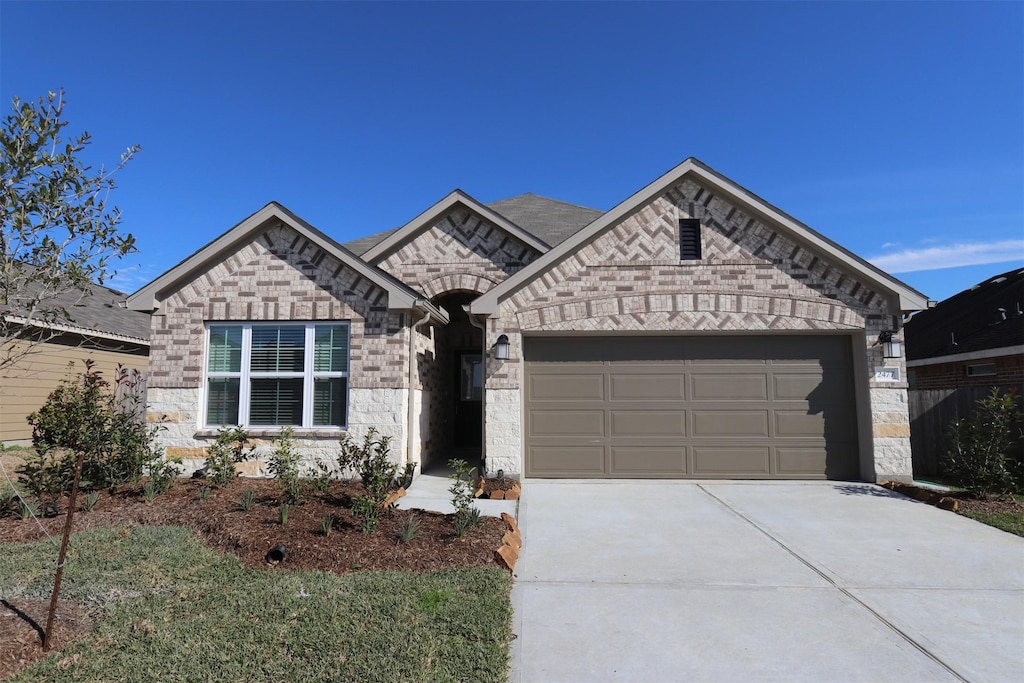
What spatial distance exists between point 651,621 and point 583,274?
648 cm

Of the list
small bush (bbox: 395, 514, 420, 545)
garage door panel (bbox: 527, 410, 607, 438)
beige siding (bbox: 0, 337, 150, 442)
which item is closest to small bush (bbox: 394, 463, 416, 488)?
garage door panel (bbox: 527, 410, 607, 438)

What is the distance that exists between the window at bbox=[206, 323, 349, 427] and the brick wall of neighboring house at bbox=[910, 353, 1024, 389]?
13.1 m

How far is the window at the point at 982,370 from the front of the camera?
12.9 metres

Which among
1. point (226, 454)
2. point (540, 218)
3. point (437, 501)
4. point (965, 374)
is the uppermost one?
point (540, 218)

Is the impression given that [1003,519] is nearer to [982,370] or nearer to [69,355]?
[982,370]

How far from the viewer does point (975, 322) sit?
546 inches

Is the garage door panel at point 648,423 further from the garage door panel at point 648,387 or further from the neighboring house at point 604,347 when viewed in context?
the garage door panel at point 648,387

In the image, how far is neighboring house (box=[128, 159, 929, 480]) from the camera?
30.6 feet

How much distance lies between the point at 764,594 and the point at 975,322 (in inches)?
525

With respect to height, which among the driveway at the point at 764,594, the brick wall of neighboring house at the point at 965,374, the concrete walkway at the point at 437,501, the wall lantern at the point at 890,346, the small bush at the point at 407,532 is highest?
the wall lantern at the point at 890,346

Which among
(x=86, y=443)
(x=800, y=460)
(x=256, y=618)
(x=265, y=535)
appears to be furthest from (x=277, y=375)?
(x=800, y=460)

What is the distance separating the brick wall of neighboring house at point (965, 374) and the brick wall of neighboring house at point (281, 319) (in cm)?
1219

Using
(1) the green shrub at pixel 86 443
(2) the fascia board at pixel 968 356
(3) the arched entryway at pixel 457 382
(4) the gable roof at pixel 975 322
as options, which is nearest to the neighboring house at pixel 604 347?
(1) the green shrub at pixel 86 443

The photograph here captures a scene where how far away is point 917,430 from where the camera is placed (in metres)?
10.4
